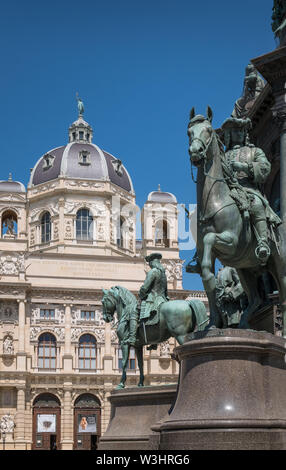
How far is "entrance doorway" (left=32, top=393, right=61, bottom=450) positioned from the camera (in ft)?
171

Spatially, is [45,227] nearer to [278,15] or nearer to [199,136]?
[278,15]

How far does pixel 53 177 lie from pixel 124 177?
Answer: 644 centimetres

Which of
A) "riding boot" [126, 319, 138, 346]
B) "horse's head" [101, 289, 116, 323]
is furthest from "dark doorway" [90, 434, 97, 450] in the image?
"riding boot" [126, 319, 138, 346]

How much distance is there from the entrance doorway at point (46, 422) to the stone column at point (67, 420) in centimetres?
41

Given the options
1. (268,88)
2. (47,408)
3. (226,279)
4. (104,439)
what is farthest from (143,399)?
(47,408)

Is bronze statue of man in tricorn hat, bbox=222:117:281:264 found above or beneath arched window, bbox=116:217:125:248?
beneath

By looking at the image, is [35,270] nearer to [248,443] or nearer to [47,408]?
[47,408]

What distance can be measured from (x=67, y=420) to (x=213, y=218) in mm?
45856

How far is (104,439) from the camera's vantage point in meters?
11.0

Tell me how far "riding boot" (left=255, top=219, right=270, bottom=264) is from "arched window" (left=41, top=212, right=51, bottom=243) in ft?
178

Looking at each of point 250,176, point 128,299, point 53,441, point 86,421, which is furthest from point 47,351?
point 250,176

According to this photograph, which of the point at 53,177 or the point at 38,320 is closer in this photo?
the point at 38,320

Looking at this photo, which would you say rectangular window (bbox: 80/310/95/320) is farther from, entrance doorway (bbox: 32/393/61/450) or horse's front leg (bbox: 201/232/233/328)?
horse's front leg (bbox: 201/232/233/328)

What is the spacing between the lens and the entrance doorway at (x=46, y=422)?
52.2 metres
